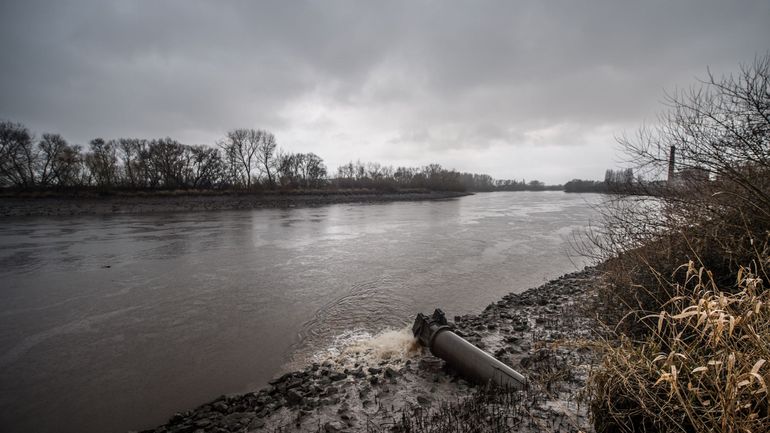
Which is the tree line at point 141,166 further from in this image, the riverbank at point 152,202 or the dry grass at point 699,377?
the dry grass at point 699,377

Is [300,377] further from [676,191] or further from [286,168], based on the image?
[286,168]

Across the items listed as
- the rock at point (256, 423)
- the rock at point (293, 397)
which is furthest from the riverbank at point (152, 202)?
the rock at point (256, 423)

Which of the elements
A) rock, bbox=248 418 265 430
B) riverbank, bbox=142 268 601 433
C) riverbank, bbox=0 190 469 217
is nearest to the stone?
riverbank, bbox=142 268 601 433

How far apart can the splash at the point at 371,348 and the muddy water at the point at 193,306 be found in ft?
0.35

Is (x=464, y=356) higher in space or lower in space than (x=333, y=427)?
higher

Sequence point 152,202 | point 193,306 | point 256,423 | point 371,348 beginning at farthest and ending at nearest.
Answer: point 152,202 → point 193,306 → point 371,348 → point 256,423

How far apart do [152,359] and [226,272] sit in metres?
6.71

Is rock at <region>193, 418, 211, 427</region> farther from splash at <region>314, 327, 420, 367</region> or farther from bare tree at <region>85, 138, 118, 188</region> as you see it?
bare tree at <region>85, 138, 118, 188</region>

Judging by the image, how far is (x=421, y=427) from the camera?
380 centimetres

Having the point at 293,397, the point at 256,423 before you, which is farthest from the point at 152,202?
the point at 256,423

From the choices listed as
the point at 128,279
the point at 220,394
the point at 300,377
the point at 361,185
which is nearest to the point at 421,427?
the point at 300,377

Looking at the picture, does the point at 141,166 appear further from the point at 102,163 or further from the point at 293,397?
the point at 293,397

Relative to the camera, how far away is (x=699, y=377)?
2.56 metres

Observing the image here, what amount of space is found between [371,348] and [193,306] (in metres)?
6.41
